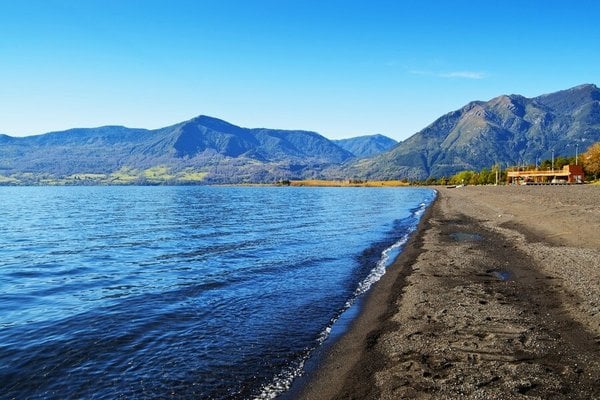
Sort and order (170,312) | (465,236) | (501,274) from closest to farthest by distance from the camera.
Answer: (170,312) → (501,274) → (465,236)

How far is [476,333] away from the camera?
14.6 meters

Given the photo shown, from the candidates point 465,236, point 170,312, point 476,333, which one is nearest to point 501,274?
point 476,333

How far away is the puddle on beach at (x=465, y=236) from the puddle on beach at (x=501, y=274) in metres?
14.5

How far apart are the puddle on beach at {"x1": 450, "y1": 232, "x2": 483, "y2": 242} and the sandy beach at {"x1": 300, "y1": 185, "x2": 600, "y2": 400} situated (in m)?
9.93

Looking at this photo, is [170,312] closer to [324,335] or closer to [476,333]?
[324,335]

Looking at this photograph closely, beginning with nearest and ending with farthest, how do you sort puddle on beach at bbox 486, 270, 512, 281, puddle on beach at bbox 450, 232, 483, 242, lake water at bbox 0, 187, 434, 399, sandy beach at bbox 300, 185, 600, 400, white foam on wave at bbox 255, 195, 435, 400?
sandy beach at bbox 300, 185, 600, 400
white foam on wave at bbox 255, 195, 435, 400
lake water at bbox 0, 187, 434, 399
puddle on beach at bbox 486, 270, 512, 281
puddle on beach at bbox 450, 232, 483, 242

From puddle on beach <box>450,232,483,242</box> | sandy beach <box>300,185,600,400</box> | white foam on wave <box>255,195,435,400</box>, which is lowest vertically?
puddle on beach <box>450,232,483,242</box>

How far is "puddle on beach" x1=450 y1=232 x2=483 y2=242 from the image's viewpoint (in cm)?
3961

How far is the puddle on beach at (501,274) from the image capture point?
2338cm

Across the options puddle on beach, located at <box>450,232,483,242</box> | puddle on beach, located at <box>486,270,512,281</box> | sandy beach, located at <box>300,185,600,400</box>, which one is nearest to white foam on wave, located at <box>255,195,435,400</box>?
sandy beach, located at <box>300,185,600,400</box>

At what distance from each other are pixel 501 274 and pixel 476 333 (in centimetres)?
1127

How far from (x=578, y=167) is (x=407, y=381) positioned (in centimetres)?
19582

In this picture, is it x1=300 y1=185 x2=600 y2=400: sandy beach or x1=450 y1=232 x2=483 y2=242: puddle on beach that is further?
x1=450 y1=232 x2=483 y2=242: puddle on beach

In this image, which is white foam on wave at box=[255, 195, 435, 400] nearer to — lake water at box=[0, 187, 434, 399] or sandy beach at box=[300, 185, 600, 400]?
lake water at box=[0, 187, 434, 399]
